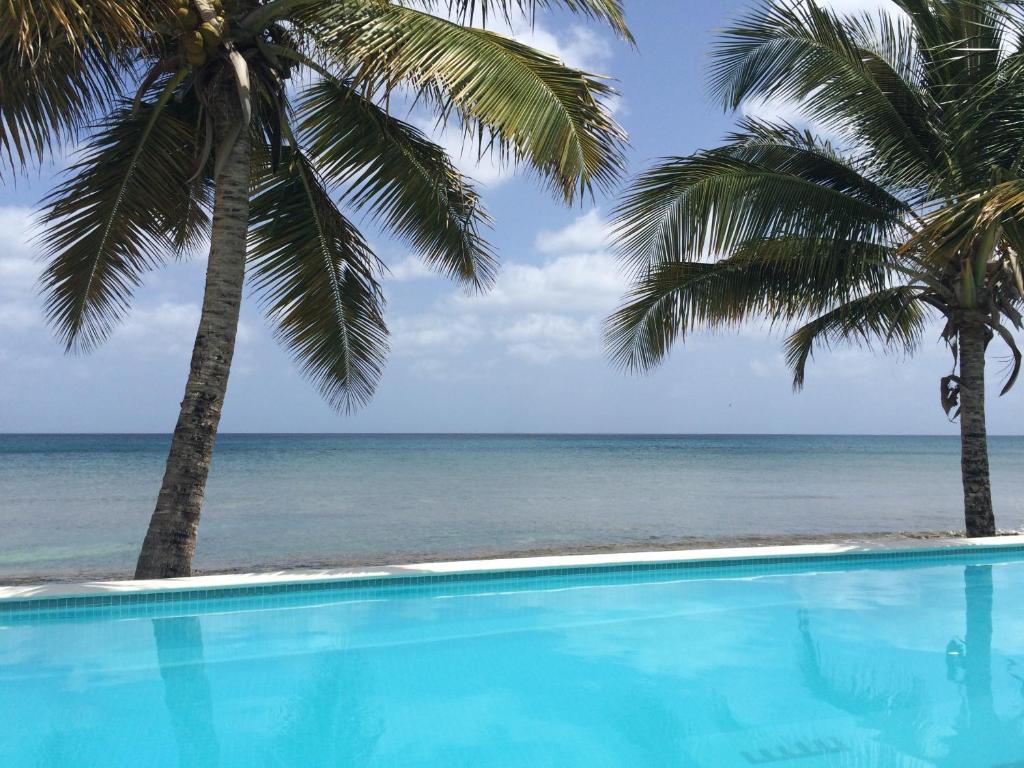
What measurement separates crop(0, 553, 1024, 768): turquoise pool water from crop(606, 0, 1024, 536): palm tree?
120 inches

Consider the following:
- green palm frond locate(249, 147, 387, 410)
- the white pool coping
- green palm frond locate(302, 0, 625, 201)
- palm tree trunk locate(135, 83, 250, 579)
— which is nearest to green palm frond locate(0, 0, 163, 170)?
palm tree trunk locate(135, 83, 250, 579)

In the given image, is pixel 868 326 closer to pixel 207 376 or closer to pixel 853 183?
pixel 853 183

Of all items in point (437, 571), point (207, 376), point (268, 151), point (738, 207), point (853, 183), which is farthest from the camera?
point (853, 183)

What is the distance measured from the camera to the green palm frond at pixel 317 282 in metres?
7.23

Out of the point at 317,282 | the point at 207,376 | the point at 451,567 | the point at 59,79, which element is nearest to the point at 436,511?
the point at 317,282

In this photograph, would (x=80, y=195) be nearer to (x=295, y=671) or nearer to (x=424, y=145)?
(x=424, y=145)

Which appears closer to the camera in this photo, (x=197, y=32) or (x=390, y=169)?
(x=197, y=32)

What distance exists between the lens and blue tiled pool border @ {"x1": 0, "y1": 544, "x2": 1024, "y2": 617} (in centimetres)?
529

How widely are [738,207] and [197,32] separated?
15.2ft

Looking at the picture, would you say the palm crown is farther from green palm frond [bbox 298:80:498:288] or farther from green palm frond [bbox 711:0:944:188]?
green palm frond [bbox 711:0:944:188]

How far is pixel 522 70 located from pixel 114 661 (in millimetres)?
4054

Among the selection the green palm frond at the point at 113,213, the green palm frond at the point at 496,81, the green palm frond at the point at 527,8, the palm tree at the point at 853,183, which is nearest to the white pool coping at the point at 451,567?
the palm tree at the point at 853,183

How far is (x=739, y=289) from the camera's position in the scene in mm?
8766

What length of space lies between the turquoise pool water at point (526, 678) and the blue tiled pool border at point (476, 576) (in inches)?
Answer: 2.1
